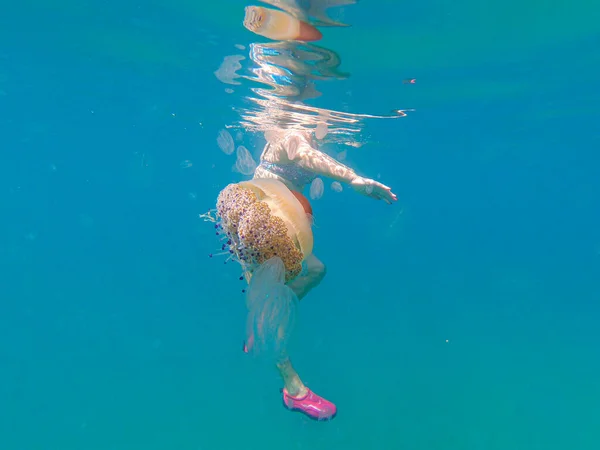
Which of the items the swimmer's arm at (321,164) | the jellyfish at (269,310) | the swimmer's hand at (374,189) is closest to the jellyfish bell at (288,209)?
the jellyfish at (269,310)

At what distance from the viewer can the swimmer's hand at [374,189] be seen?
3.96 metres

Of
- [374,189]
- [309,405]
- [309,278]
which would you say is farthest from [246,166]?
[374,189]

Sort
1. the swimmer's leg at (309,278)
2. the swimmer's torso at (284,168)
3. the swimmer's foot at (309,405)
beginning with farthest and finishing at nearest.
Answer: the swimmer's foot at (309,405) < the swimmer's torso at (284,168) < the swimmer's leg at (309,278)

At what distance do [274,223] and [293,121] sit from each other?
11.0 metres

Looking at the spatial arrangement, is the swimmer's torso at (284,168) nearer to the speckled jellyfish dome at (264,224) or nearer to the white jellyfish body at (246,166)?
the speckled jellyfish dome at (264,224)

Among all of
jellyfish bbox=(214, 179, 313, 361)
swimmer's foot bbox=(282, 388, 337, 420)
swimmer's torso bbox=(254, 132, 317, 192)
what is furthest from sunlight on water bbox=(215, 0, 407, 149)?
swimmer's foot bbox=(282, 388, 337, 420)

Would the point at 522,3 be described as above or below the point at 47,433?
above

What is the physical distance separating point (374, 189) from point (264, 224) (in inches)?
55.5

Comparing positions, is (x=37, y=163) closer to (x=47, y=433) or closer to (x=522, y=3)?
(x=47, y=433)

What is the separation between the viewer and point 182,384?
17.5m

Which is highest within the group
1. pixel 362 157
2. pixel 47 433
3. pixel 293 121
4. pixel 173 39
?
pixel 362 157

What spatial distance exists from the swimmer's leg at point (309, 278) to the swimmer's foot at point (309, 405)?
2.47m

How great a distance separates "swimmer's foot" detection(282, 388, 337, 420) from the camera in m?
6.21

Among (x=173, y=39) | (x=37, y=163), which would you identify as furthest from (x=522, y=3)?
(x=37, y=163)
